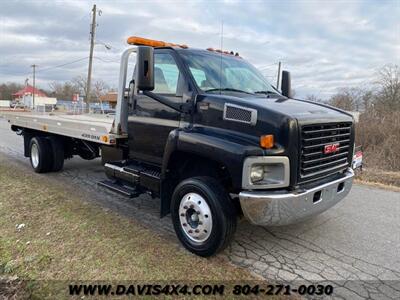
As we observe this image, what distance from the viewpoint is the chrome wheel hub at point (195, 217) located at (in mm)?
3750

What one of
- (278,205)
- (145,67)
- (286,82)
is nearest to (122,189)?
(145,67)

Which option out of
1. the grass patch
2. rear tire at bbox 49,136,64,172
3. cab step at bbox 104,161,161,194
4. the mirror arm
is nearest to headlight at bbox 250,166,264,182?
the grass patch

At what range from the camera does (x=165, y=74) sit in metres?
4.57

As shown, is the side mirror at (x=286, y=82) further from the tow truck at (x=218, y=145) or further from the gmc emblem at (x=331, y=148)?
the gmc emblem at (x=331, y=148)

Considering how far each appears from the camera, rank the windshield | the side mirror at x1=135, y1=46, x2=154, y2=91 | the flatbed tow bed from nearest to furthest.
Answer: the side mirror at x1=135, y1=46, x2=154, y2=91, the windshield, the flatbed tow bed

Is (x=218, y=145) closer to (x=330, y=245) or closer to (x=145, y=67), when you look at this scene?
(x=145, y=67)

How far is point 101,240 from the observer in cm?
423

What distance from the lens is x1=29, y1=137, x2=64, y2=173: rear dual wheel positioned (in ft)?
24.5

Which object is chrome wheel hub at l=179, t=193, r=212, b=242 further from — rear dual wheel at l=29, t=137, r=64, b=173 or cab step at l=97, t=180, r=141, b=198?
rear dual wheel at l=29, t=137, r=64, b=173

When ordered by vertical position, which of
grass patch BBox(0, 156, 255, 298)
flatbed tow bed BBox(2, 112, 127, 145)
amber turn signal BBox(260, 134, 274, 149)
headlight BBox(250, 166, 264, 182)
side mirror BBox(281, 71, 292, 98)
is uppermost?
side mirror BBox(281, 71, 292, 98)

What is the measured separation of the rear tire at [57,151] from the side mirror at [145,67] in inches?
164

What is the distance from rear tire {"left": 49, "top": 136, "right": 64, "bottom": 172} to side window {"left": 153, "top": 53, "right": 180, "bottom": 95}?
12.6 ft

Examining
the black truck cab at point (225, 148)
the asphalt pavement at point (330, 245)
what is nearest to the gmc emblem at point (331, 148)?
the black truck cab at point (225, 148)

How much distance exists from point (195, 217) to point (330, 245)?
1.74 meters
